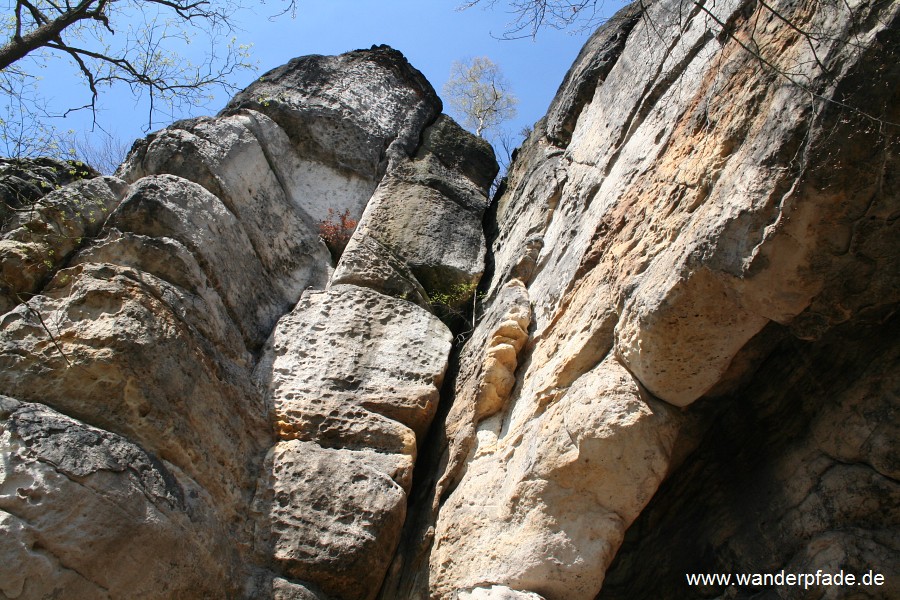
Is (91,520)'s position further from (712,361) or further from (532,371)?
(712,361)

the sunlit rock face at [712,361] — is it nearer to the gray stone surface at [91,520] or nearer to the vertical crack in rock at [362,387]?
the vertical crack in rock at [362,387]

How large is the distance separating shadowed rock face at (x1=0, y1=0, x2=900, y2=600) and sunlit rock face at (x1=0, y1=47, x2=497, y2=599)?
2 cm

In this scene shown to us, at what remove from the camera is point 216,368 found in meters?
5.41

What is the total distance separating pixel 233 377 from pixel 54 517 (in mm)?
1735

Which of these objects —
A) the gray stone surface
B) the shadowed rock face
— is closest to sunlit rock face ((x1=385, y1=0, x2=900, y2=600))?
the shadowed rock face

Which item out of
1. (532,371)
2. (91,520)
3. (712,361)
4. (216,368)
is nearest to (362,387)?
(216,368)

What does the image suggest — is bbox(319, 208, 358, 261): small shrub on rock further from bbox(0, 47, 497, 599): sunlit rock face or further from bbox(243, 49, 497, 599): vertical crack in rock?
bbox(243, 49, 497, 599): vertical crack in rock

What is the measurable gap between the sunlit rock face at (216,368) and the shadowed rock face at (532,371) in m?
0.02

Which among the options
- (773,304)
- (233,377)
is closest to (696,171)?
(773,304)

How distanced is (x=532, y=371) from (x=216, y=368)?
2210 mm

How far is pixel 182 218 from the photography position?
19.2 feet

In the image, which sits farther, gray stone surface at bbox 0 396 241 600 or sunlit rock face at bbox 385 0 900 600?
gray stone surface at bbox 0 396 241 600

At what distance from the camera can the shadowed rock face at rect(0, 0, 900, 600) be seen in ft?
12.9

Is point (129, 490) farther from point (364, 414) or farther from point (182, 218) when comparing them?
point (182, 218)
